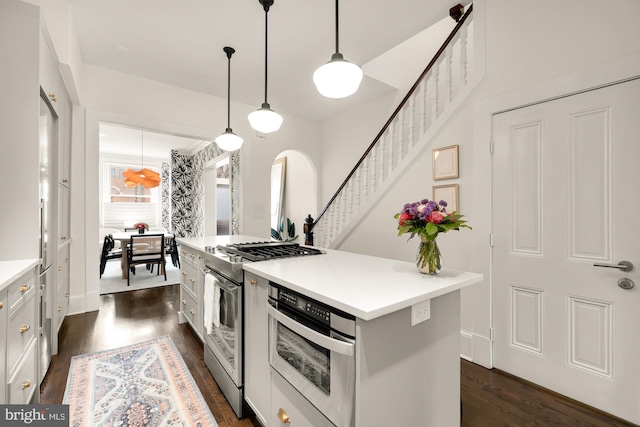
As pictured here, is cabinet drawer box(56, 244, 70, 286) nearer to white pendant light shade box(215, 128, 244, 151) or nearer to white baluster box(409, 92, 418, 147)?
white pendant light shade box(215, 128, 244, 151)

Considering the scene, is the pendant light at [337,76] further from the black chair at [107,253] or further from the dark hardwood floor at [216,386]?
the black chair at [107,253]

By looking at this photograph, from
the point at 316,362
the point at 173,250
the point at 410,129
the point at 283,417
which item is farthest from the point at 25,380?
the point at 173,250

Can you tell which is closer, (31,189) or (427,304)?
(427,304)

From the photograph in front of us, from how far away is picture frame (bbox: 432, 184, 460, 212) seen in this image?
2471 millimetres

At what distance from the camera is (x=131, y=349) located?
8.20 feet

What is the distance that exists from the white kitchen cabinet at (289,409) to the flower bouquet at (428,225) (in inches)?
32.2

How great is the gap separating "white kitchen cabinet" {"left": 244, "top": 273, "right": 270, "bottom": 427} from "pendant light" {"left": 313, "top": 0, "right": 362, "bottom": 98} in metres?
1.15

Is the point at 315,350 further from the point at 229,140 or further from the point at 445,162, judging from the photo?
the point at 229,140

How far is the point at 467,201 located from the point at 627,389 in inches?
57.6

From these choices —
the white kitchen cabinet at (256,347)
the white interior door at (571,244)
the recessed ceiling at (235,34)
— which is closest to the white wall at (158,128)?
the recessed ceiling at (235,34)

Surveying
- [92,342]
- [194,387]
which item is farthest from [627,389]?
[92,342]

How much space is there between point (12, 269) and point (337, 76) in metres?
1.97

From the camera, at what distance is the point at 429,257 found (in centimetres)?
144

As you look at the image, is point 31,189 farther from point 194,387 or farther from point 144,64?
point 144,64
